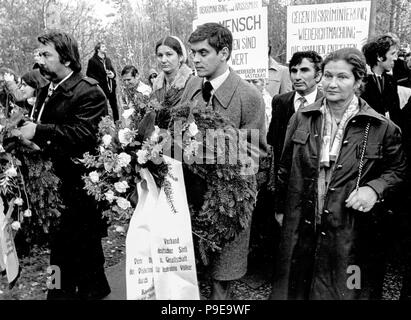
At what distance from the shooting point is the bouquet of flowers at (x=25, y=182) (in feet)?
11.0

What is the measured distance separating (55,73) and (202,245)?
1815mm

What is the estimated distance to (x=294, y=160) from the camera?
3293 millimetres

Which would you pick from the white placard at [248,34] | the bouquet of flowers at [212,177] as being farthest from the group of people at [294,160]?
the white placard at [248,34]

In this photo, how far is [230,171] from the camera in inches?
123

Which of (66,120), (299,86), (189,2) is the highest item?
(189,2)

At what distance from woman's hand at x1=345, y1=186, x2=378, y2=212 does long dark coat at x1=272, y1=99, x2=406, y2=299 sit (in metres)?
0.04

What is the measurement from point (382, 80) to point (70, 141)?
3194 mm

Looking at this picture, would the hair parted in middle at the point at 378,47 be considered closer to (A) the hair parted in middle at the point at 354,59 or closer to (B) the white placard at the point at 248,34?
(B) the white placard at the point at 248,34

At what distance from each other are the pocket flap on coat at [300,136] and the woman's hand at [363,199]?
1.67 feet

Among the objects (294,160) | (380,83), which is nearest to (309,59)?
(380,83)

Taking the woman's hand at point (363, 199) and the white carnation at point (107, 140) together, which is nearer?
the woman's hand at point (363, 199)

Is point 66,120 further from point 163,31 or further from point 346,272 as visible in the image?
point 163,31

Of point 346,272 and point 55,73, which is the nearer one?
point 346,272

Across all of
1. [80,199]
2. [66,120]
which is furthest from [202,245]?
[66,120]
